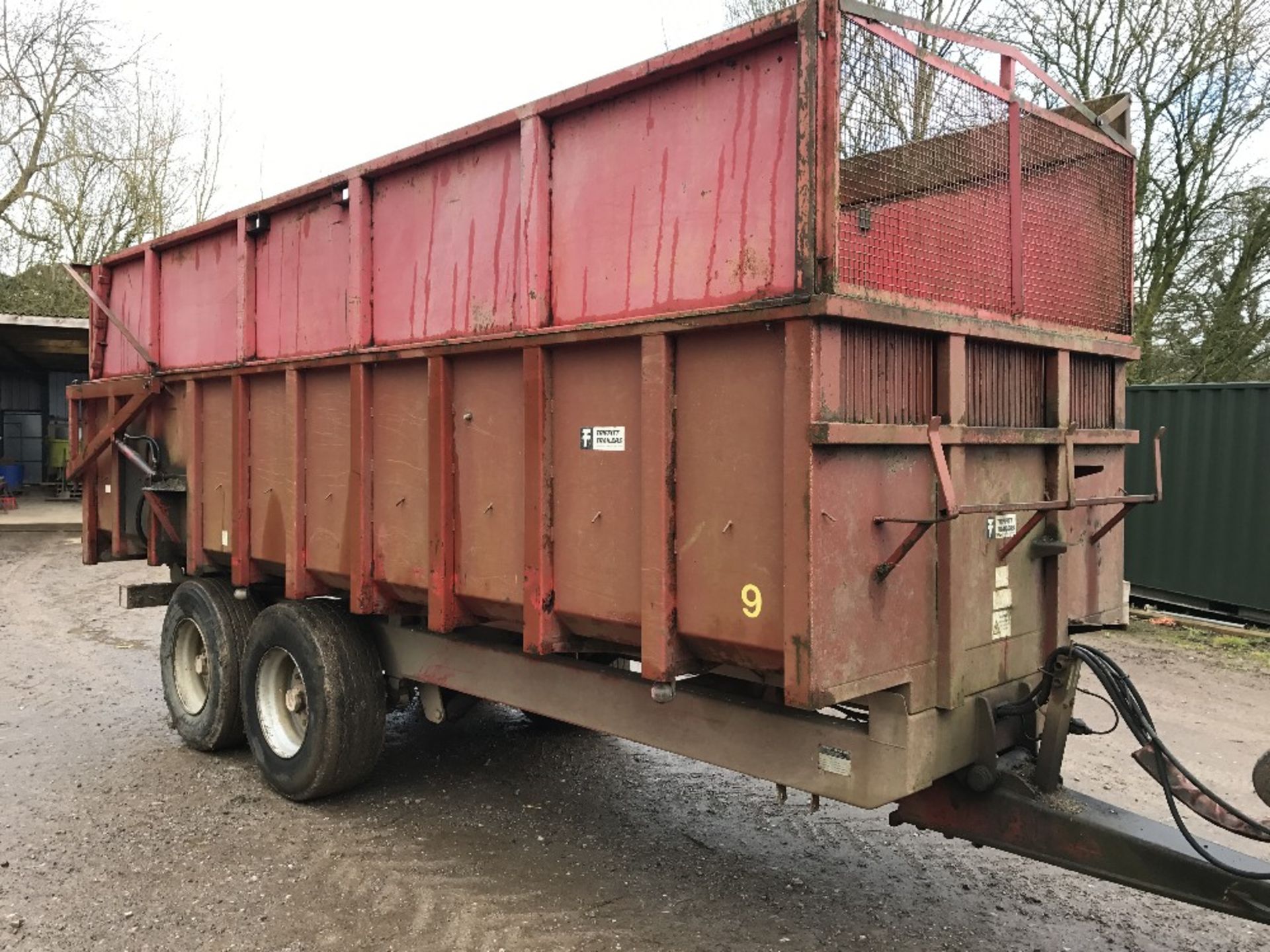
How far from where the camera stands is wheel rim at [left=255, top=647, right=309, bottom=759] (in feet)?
16.5

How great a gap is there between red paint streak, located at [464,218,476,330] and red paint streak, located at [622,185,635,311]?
873 mm

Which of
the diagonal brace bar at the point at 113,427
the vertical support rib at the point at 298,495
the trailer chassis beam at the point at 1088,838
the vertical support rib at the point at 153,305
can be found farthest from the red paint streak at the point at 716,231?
the vertical support rib at the point at 153,305

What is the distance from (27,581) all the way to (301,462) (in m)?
10.4

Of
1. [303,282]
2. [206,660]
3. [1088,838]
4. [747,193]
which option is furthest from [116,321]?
[1088,838]

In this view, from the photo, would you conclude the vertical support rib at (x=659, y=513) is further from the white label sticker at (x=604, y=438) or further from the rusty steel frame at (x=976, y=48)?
the rusty steel frame at (x=976, y=48)

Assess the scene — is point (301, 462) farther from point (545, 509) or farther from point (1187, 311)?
point (1187, 311)

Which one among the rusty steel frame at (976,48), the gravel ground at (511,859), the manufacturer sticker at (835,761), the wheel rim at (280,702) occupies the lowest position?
the gravel ground at (511,859)

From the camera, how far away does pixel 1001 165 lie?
3.42 m

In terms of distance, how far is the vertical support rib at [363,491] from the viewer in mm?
4426

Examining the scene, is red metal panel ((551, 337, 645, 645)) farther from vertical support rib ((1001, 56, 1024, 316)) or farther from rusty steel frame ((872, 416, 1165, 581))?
vertical support rib ((1001, 56, 1024, 316))

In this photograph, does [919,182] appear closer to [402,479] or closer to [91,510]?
[402,479]

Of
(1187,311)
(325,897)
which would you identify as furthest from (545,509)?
(1187,311)

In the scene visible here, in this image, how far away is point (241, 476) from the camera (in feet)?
17.3

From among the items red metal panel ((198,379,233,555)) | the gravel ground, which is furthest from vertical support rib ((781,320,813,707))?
red metal panel ((198,379,233,555))
